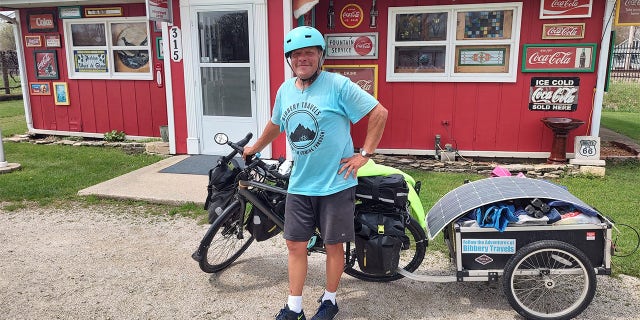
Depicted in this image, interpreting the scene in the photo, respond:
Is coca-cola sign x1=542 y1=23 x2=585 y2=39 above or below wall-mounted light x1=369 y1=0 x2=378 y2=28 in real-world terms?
below

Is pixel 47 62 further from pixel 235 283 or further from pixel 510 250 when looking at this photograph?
pixel 510 250

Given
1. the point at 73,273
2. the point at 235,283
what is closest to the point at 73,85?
the point at 73,273

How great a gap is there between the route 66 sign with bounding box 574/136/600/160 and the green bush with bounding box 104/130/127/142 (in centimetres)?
765

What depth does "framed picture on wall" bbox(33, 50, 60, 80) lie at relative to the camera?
9055 mm

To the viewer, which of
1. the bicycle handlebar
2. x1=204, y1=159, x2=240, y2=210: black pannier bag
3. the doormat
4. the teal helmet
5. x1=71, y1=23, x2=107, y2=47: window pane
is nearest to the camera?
the teal helmet

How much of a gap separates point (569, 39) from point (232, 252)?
5.63m

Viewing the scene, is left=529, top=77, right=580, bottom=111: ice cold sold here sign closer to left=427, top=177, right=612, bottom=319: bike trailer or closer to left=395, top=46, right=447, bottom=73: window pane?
left=395, top=46, right=447, bottom=73: window pane

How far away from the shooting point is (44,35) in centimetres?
898

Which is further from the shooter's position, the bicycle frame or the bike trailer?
the bicycle frame

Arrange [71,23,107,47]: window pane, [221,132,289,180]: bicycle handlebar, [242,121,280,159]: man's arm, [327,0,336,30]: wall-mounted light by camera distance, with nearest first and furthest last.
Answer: [242,121,280,159]: man's arm → [221,132,289,180]: bicycle handlebar → [327,0,336,30]: wall-mounted light → [71,23,107,47]: window pane

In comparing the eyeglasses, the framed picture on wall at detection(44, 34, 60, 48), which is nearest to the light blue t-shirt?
the eyeglasses

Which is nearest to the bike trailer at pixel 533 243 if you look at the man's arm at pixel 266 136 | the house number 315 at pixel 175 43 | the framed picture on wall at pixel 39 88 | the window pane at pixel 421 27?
the man's arm at pixel 266 136

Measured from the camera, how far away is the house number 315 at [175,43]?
724 centimetres

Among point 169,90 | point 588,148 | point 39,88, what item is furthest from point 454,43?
point 39,88
